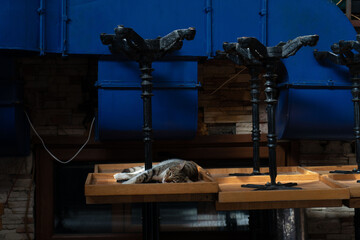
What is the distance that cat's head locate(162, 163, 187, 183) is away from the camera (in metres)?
3.30

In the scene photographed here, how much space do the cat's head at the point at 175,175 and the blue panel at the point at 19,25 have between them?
5.74 feet

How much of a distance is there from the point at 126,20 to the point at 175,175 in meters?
1.71

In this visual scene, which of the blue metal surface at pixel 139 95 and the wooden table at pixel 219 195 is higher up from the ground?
the blue metal surface at pixel 139 95

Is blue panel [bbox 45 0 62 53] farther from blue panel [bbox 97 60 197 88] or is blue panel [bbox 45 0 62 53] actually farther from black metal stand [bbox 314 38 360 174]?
black metal stand [bbox 314 38 360 174]

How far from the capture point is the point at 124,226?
5.12 meters

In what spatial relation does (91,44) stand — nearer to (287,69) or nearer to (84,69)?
(84,69)

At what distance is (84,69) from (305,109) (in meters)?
2.32

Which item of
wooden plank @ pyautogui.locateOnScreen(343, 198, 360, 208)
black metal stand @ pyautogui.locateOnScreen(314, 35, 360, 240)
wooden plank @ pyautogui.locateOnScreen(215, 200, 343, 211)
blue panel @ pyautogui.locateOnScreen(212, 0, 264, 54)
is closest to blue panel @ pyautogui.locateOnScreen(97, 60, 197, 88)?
blue panel @ pyautogui.locateOnScreen(212, 0, 264, 54)

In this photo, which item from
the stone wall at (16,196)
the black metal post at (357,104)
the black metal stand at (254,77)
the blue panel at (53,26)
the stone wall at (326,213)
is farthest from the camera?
the stone wall at (326,213)

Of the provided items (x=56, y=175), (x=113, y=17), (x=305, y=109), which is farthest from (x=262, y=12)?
(x=56, y=175)

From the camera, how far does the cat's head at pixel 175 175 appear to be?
10.8ft

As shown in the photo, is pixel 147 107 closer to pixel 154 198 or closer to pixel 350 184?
pixel 154 198

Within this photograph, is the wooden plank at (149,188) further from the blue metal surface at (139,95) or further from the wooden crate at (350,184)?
the blue metal surface at (139,95)

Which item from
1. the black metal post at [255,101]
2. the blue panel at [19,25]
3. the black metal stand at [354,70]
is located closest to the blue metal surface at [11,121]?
the blue panel at [19,25]
